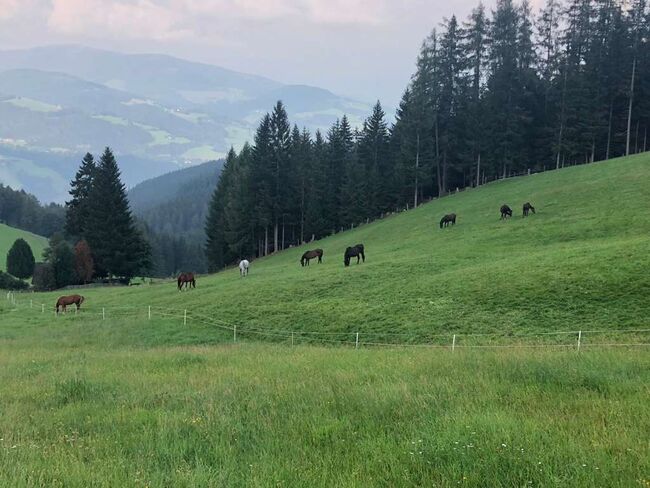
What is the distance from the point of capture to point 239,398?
331 inches

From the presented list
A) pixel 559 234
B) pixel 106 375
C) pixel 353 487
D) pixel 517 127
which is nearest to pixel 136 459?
pixel 353 487

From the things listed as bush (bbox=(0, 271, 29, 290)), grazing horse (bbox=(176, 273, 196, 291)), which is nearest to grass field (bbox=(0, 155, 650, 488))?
grazing horse (bbox=(176, 273, 196, 291))

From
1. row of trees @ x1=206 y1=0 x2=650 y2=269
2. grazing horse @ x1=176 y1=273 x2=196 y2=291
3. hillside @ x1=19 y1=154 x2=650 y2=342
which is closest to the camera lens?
hillside @ x1=19 y1=154 x2=650 y2=342

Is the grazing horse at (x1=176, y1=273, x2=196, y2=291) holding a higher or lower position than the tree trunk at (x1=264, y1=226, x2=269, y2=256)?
lower

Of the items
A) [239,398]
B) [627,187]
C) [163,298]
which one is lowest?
[163,298]

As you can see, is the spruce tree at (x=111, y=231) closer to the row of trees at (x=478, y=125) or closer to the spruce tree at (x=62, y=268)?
the spruce tree at (x=62, y=268)

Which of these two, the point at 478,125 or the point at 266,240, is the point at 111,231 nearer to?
the point at 266,240

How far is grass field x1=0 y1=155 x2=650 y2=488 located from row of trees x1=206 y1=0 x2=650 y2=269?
149 ft

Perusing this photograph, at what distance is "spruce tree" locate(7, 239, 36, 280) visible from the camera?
8769 centimetres

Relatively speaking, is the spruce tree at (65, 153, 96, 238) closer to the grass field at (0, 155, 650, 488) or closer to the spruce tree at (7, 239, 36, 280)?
the spruce tree at (7, 239, 36, 280)

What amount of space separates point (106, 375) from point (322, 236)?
208 feet

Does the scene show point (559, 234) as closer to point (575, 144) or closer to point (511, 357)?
point (511, 357)

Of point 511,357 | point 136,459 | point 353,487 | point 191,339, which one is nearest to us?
point 353,487

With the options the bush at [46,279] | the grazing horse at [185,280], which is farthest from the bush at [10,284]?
the grazing horse at [185,280]
